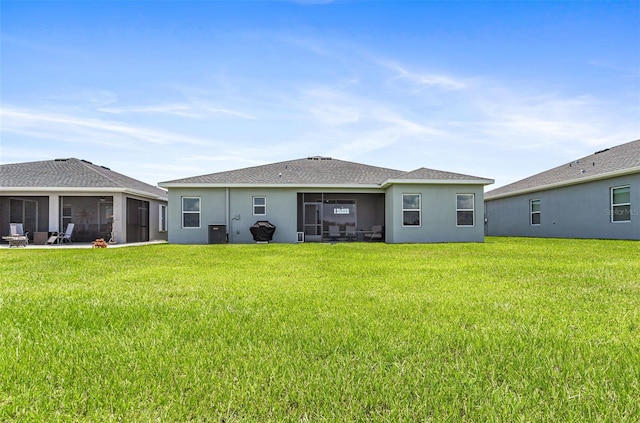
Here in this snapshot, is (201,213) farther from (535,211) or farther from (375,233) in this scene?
(535,211)

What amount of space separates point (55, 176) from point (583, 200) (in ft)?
86.7

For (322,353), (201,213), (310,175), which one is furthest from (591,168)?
(322,353)

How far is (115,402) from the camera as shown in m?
2.19

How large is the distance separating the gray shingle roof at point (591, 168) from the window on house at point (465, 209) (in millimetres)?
5380

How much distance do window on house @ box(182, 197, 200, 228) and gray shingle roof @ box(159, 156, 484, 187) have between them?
0.92 m

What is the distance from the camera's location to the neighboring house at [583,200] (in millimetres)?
15828

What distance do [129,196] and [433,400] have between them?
20.2 m

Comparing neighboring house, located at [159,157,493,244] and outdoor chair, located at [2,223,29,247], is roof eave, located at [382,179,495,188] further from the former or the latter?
outdoor chair, located at [2,223,29,247]

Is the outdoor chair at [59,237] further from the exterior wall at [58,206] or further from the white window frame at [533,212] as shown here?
the white window frame at [533,212]

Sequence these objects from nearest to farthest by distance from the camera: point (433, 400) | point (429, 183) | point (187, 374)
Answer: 1. point (433, 400)
2. point (187, 374)
3. point (429, 183)

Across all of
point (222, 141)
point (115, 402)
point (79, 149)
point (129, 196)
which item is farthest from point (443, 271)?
point (79, 149)

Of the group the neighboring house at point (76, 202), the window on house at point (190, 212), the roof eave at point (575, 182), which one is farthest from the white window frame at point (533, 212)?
the neighboring house at point (76, 202)

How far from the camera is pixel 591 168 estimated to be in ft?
60.7

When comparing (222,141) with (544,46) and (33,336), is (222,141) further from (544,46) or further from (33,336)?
(33,336)
